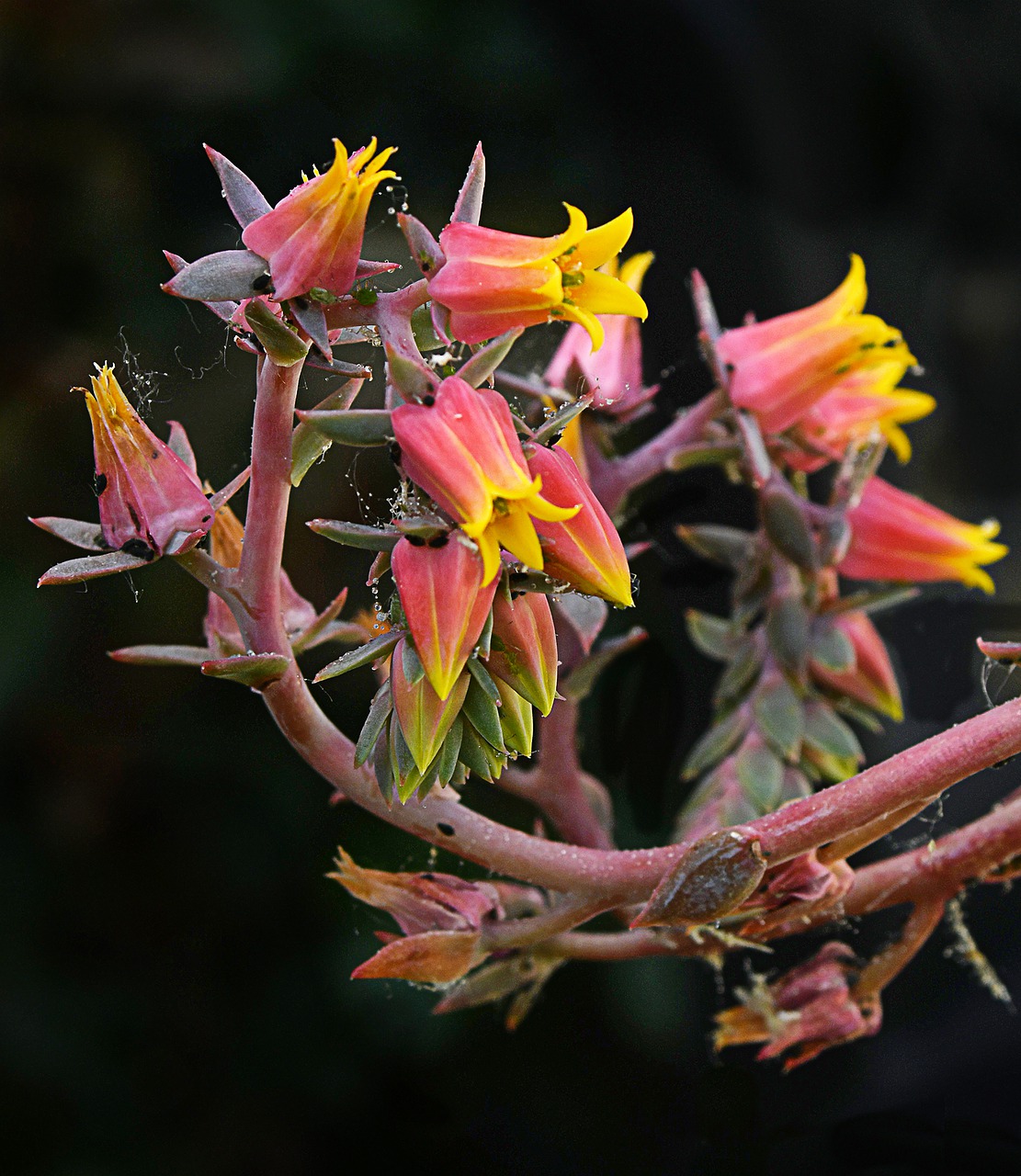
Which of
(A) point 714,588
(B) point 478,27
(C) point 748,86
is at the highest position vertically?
(B) point 478,27

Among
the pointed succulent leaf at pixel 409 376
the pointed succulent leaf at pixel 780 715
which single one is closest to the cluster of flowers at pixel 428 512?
the pointed succulent leaf at pixel 409 376

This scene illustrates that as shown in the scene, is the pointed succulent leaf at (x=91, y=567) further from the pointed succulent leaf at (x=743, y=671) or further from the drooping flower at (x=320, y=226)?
the pointed succulent leaf at (x=743, y=671)

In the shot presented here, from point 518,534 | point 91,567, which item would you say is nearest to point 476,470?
point 518,534

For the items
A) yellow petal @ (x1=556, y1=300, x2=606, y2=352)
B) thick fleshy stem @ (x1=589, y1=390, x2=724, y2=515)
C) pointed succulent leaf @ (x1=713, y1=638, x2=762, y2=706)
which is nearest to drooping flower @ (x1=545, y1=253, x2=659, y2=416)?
thick fleshy stem @ (x1=589, y1=390, x2=724, y2=515)

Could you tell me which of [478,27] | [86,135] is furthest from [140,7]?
[478,27]

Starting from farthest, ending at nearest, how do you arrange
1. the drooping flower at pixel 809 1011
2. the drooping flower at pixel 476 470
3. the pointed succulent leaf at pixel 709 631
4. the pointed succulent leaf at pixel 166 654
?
the pointed succulent leaf at pixel 709 631 → the drooping flower at pixel 809 1011 → the pointed succulent leaf at pixel 166 654 → the drooping flower at pixel 476 470

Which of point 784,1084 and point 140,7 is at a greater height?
point 140,7

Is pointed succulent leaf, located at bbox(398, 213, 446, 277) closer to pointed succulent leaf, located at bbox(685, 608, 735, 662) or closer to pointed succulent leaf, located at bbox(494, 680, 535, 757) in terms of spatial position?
pointed succulent leaf, located at bbox(494, 680, 535, 757)

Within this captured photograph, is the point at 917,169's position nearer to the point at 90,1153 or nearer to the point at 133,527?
the point at 133,527
